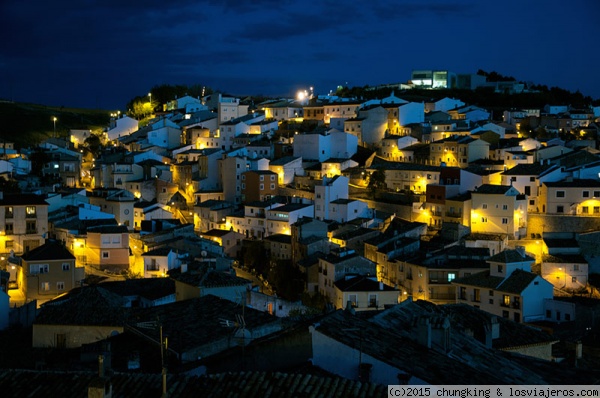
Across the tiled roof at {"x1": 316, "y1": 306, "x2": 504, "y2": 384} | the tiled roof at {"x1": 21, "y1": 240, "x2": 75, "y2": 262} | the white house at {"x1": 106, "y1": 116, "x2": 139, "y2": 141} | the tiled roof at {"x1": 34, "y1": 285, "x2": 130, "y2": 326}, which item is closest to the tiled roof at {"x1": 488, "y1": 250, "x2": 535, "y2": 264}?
the tiled roof at {"x1": 21, "y1": 240, "x2": 75, "y2": 262}

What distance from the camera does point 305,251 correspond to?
29.0m

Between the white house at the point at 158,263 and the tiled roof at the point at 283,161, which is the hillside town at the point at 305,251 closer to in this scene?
the white house at the point at 158,263

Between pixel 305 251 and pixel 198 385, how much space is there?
2252 centimetres

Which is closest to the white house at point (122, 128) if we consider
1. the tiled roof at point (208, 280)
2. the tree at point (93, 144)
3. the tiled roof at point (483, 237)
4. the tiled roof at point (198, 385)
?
the tree at point (93, 144)

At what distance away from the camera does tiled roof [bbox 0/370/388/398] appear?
6.15 m

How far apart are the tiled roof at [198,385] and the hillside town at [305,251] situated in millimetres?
25

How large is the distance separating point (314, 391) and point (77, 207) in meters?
25.9

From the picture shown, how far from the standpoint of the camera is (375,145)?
44.2 m

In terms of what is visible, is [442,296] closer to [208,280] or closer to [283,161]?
[208,280]

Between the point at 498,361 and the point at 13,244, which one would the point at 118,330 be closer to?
the point at 498,361

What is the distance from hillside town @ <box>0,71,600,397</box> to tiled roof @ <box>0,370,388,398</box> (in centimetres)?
2

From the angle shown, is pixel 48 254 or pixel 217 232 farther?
pixel 217 232

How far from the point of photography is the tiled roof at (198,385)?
615cm

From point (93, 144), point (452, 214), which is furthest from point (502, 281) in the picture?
point (93, 144)
